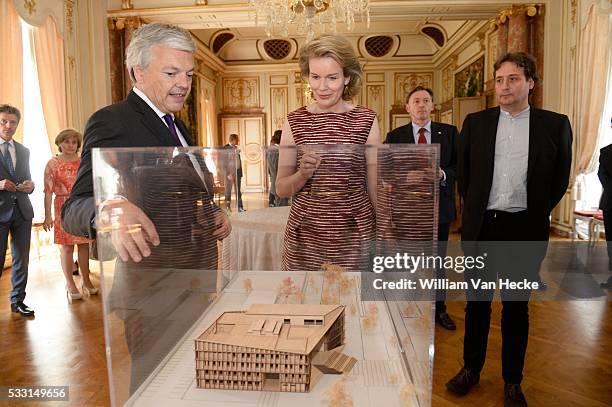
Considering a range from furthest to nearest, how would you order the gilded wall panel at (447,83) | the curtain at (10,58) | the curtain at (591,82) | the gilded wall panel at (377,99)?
1. the gilded wall panel at (377,99)
2. the gilded wall panel at (447,83)
3. the curtain at (591,82)
4. the curtain at (10,58)

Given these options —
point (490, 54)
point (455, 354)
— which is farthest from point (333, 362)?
point (490, 54)

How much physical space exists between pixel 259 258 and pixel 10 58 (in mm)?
6542

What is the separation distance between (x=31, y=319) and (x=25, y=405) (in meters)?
1.70

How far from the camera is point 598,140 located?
709cm

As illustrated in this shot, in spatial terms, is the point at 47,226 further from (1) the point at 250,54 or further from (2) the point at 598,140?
(1) the point at 250,54

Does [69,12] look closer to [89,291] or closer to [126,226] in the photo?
[89,291]

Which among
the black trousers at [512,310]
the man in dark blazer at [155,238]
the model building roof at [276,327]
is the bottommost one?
the black trousers at [512,310]

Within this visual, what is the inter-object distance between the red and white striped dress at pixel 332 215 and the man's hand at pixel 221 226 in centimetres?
14

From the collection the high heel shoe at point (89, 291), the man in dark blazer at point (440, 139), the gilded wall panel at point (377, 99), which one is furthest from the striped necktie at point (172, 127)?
the gilded wall panel at point (377, 99)

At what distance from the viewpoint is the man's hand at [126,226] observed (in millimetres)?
857

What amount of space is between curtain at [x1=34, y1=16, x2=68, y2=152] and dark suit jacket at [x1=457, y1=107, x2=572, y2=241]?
6.53 m

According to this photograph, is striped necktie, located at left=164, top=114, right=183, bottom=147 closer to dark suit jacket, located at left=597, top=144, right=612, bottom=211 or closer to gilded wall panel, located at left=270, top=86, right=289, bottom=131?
dark suit jacket, located at left=597, top=144, right=612, bottom=211

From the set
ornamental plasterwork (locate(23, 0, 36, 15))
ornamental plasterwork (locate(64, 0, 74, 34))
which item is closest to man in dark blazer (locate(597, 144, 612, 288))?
ornamental plasterwork (locate(23, 0, 36, 15))

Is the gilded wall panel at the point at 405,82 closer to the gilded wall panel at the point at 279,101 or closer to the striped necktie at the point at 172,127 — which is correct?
the gilded wall panel at the point at 279,101
